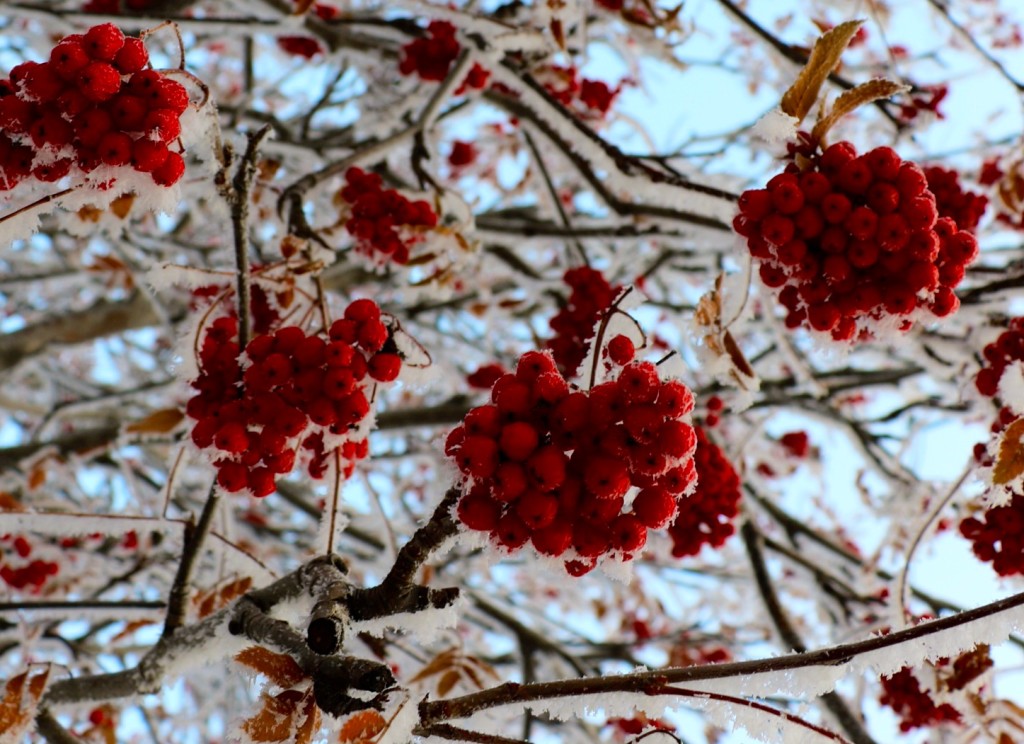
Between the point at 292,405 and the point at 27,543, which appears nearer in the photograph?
the point at 292,405

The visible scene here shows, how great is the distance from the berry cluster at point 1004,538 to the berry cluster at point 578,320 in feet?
3.35

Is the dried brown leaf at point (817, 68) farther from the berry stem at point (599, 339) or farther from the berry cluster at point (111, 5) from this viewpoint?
the berry cluster at point (111, 5)

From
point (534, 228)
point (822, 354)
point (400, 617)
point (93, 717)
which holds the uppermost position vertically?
point (534, 228)

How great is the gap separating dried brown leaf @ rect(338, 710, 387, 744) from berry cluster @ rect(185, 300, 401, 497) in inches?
19.5

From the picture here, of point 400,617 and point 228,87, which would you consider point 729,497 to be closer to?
point 400,617

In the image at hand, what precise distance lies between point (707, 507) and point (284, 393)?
124 centimetres

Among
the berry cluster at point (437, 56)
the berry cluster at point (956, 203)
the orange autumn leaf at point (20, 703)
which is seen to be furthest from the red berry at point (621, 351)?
the berry cluster at point (437, 56)

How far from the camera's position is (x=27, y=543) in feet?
11.1

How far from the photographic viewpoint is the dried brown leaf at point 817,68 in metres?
1.45

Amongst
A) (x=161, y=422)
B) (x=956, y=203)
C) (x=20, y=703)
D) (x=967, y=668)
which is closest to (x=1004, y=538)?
(x=967, y=668)

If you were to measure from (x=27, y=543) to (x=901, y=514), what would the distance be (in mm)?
3335

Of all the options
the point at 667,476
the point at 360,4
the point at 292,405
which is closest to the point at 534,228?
the point at 292,405

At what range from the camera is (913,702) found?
2.27 metres

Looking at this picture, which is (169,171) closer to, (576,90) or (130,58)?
(130,58)
